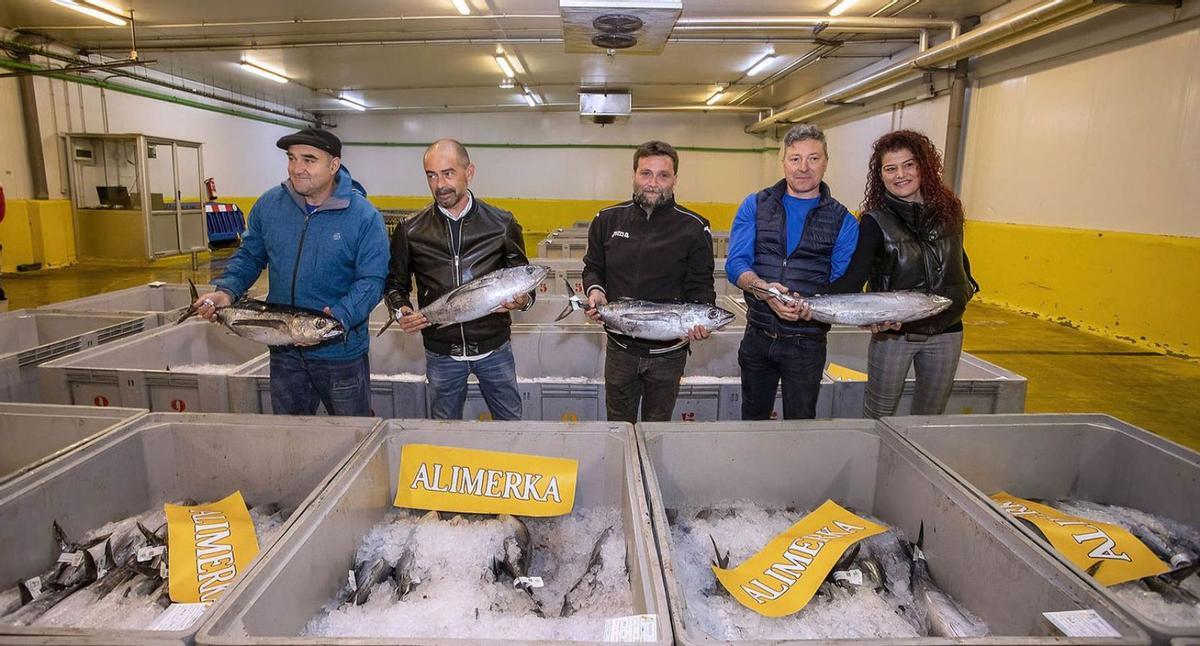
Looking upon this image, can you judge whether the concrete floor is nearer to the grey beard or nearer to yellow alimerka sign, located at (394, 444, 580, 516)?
the grey beard

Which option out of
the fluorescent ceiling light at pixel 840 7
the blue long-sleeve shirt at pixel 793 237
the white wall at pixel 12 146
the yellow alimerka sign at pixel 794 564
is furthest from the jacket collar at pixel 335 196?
the white wall at pixel 12 146

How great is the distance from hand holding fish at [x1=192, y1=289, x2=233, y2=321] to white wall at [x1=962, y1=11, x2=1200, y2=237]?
7.63m

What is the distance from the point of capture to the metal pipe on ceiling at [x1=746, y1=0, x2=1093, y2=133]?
20.2ft

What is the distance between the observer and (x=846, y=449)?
1.94m

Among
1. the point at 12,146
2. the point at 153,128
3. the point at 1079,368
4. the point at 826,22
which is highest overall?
the point at 826,22

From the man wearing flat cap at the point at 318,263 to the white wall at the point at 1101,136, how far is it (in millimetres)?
7090

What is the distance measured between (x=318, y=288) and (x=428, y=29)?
8.37 metres

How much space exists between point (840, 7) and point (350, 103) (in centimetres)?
1326

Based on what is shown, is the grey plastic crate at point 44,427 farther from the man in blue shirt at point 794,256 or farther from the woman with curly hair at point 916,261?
the woman with curly hair at point 916,261

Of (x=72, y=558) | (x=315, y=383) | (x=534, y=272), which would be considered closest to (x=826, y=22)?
(x=534, y=272)

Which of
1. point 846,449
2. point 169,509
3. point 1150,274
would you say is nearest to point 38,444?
point 169,509

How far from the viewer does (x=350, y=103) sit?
16797mm

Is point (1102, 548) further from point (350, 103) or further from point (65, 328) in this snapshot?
point (350, 103)

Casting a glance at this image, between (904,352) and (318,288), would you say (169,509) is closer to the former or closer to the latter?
(318,288)
